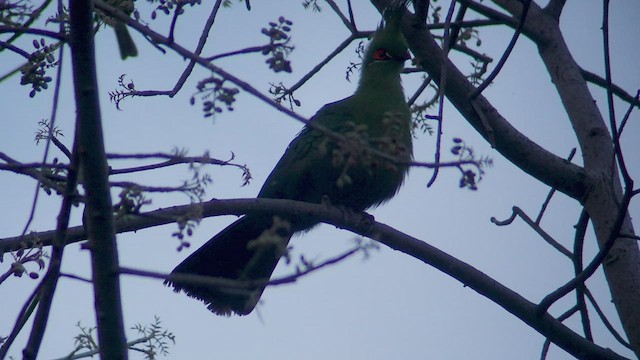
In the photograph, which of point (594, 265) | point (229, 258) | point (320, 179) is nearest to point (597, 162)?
point (594, 265)

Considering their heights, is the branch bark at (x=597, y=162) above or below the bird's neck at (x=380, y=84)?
below

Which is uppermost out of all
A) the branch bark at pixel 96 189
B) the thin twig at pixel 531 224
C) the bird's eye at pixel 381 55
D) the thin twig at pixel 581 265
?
the bird's eye at pixel 381 55

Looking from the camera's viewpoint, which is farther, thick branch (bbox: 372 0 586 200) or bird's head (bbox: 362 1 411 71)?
bird's head (bbox: 362 1 411 71)

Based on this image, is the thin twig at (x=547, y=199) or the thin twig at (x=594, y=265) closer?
the thin twig at (x=594, y=265)

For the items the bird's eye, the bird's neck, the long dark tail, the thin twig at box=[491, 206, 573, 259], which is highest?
the bird's eye

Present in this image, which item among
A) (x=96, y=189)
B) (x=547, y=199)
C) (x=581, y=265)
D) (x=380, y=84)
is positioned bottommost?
(x=96, y=189)

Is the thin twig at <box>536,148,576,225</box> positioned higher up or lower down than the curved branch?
higher up

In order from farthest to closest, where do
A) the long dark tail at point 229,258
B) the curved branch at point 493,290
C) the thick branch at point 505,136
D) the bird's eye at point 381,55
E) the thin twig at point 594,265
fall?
the bird's eye at point 381,55
the long dark tail at point 229,258
the thick branch at point 505,136
the curved branch at point 493,290
the thin twig at point 594,265

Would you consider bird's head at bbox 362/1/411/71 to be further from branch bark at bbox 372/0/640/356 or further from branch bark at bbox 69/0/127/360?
branch bark at bbox 69/0/127/360

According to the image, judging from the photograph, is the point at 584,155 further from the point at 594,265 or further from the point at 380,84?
the point at 380,84

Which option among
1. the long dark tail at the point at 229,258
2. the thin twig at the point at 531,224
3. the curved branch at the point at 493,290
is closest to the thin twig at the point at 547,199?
the thin twig at the point at 531,224

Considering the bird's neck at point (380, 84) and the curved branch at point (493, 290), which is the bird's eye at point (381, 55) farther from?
the curved branch at point (493, 290)

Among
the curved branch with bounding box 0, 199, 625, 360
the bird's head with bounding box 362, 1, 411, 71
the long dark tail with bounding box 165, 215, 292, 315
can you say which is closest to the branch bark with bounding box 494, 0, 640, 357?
the curved branch with bounding box 0, 199, 625, 360

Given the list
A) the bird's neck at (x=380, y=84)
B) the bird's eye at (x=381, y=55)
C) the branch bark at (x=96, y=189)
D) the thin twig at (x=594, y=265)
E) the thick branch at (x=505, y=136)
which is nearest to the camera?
the branch bark at (x=96, y=189)
